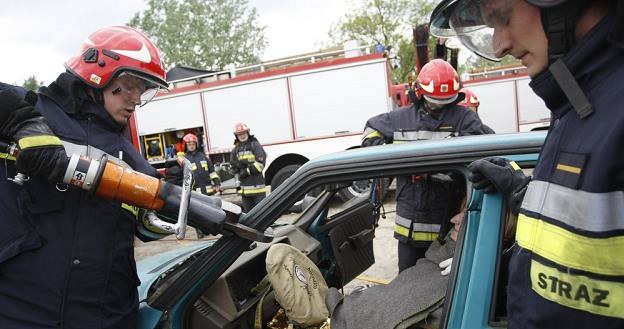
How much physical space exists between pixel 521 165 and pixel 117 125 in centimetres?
153

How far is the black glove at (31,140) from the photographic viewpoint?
1.36 meters

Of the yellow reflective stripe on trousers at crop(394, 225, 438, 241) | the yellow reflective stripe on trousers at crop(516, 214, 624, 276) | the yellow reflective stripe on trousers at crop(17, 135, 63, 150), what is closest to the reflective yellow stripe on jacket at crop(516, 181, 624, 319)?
the yellow reflective stripe on trousers at crop(516, 214, 624, 276)

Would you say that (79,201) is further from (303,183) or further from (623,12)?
(623,12)

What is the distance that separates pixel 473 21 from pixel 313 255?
1521 mm

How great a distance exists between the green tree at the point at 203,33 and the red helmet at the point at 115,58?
1066 inches

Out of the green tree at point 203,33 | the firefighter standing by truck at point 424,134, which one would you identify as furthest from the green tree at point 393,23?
the firefighter standing by truck at point 424,134

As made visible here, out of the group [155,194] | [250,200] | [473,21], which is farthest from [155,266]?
[250,200]

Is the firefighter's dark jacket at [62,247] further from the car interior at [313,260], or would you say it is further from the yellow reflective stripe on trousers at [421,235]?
the yellow reflective stripe on trousers at [421,235]

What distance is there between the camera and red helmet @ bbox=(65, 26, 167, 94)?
1687 millimetres

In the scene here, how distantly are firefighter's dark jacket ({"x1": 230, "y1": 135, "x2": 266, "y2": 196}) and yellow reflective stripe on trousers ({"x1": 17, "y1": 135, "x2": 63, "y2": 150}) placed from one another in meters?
5.54

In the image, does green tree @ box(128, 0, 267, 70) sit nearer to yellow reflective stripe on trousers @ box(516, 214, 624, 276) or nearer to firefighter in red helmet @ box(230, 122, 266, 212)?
firefighter in red helmet @ box(230, 122, 266, 212)

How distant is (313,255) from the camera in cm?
239

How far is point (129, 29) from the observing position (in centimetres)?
184

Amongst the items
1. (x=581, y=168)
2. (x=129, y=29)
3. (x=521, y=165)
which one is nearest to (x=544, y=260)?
(x=581, y=168)
